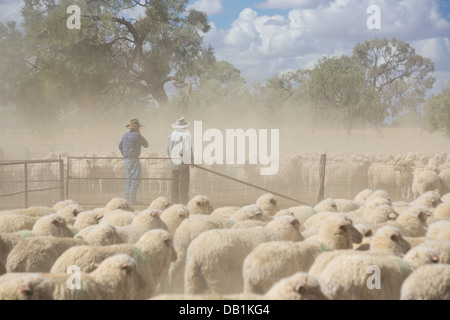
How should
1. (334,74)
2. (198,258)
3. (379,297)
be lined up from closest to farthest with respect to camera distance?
(379,297) → (198,258) → (334,74)

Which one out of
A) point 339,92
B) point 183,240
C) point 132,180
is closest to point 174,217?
point 183,240

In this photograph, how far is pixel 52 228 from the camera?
516 cm

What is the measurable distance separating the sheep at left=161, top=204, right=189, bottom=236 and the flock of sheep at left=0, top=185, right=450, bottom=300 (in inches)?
0.6

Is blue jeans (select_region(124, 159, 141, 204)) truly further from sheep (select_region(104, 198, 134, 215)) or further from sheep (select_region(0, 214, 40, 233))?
sheep (select_region(0, 214, 40, 233))

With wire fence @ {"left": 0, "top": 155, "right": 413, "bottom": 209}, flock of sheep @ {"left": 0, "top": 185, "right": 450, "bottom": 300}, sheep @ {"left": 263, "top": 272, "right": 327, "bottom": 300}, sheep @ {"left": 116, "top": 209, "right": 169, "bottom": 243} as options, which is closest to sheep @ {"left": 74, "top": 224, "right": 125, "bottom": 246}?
flock of sheep @ {"left": 0, "top": 185, "right": 450, "bottom": 300}

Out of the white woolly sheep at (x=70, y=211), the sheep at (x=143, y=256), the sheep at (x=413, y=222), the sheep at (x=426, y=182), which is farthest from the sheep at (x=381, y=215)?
→ the sheep at (x=426, y=182)

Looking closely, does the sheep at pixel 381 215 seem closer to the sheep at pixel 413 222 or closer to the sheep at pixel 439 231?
the sheep at pixel 413 222

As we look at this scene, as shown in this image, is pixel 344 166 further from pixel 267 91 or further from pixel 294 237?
pixel 267 91

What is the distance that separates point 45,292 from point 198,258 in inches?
69.5

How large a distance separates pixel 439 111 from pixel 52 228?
30.8 meters

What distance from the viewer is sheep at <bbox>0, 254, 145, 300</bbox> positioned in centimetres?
330

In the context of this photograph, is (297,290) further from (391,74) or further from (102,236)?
(391,74)

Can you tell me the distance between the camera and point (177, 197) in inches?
375
